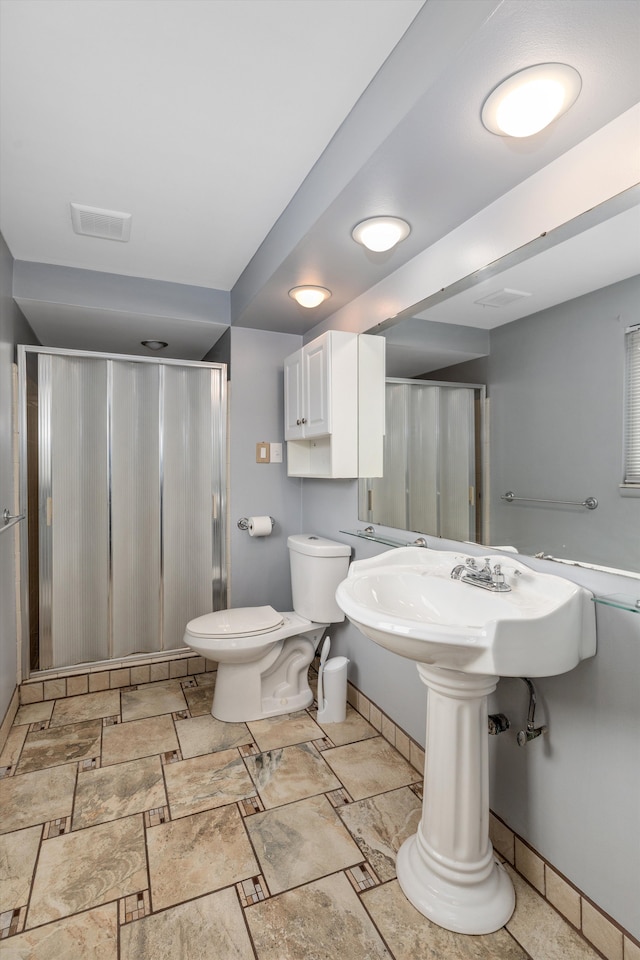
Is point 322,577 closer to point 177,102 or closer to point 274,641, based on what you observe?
point 274,641

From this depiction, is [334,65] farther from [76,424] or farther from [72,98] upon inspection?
[76,424]

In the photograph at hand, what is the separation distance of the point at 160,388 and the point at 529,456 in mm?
2203

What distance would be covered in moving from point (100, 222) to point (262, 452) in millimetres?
1477

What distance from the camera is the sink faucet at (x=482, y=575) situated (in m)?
1.45

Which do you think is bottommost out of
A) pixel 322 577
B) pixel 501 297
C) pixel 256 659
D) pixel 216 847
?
pixel 216 847

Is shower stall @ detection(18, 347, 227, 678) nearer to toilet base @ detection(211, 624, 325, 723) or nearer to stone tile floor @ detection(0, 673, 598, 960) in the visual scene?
stone tile floor @ detection(0, 673, 598, 960)

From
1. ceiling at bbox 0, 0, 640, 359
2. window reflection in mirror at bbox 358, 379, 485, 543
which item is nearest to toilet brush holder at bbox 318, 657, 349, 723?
window reflection in mirror at bbox 358, 379, 485, 543

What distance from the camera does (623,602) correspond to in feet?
3.38

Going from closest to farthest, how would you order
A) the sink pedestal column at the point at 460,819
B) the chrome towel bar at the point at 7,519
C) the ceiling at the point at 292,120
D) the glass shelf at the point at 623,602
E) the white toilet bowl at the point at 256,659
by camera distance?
1. the glass shelf at the point at 623,602
2. the ceiling at the point at 292,120
3. the sink pedestal column at the point at 460,819
4. the chrome towel bar at the point at 7,519
5. the white toilet bowl at the point at 256,659

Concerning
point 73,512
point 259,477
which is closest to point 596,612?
point 259,477

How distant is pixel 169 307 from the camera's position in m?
2.87

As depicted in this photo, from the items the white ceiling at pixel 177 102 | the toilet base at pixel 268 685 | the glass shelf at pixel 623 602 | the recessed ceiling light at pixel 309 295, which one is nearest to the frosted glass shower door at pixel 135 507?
the toilet base at pixel 268 685

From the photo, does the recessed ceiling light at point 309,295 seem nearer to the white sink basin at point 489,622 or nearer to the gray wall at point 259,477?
the gray wall at point 259,477

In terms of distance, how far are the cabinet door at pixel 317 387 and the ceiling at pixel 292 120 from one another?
31 centimetres
